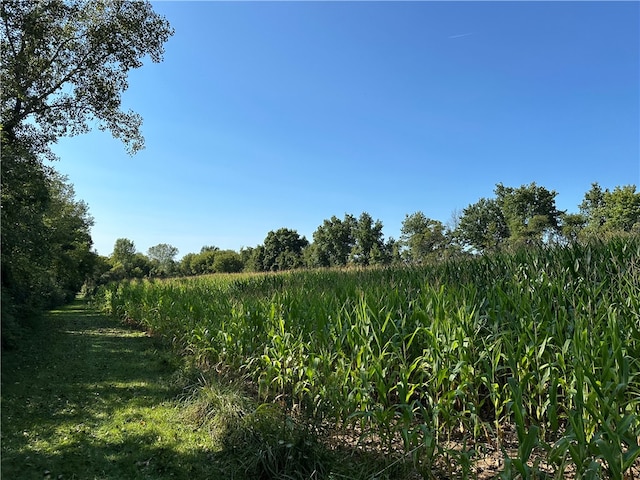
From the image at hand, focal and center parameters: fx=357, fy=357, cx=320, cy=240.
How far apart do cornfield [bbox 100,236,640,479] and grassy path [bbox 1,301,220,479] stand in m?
0.99

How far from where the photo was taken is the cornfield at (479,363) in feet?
6.12

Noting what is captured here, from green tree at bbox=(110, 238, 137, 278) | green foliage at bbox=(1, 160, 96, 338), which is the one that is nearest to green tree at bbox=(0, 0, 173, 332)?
green foliage at bbox=(1, 160, 96, 338)

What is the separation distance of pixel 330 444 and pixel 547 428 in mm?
1565

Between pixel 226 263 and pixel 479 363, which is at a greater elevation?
pixel 226 263

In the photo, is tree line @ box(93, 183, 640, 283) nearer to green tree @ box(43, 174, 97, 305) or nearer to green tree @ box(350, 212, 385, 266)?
green tree @ box(350, 212, 385, 266)

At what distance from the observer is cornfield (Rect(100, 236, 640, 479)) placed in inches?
73.5

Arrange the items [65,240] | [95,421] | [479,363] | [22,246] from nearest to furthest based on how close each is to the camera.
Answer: [479,363] < [95,421] < [22,246] < [65,240]

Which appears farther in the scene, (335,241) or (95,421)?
(335,241)

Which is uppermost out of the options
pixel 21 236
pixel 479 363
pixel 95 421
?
pixel 21 236

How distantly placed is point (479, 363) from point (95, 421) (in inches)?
162

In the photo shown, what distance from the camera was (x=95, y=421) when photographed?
402 centimetres

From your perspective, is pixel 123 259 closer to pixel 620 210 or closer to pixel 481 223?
pixel 481 223

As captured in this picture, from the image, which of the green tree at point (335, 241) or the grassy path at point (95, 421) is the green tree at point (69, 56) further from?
the green tree at point (335, 241)

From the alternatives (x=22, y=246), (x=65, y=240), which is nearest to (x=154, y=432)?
(x=22, y=246)
